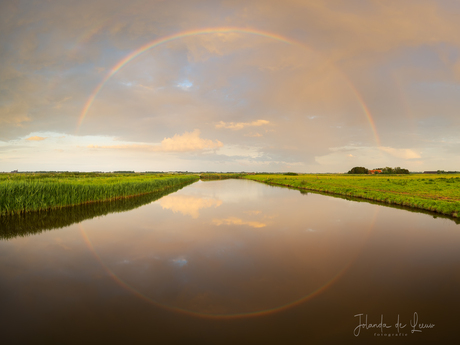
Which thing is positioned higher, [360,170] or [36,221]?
[360,170]

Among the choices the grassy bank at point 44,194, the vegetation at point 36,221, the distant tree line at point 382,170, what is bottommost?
the vegetation at point 36,221

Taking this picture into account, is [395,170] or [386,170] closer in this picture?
[395,170]

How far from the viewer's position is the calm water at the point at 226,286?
12.6ft

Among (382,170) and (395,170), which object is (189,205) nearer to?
(395,170)

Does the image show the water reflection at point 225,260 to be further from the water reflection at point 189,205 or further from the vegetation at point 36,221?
the water reflection at point 189,205

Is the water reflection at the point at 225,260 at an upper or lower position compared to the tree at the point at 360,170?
lower

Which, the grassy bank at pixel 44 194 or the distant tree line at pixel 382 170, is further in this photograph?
the distant tree line at pixel 382 170

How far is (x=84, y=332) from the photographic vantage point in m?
3.81

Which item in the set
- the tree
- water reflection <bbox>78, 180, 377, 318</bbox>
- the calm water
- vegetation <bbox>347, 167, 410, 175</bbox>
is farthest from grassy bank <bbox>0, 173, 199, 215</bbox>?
the tree

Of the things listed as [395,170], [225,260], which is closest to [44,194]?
[225,260]

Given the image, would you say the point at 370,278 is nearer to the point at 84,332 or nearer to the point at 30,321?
the point at 84,332

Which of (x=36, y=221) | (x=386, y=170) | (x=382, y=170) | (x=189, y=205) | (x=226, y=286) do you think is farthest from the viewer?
(x=382, y=170)

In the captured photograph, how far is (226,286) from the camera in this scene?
5352 mm

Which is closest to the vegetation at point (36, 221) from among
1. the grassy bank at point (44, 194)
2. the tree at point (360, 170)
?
the grassy bank at point (44, 194)
